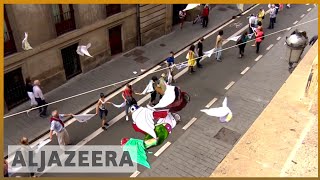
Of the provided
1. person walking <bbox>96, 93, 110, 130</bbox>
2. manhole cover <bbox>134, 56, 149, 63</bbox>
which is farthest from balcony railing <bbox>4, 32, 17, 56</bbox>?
manhole cover <bbox>134, 56, 149, 63</bbox>

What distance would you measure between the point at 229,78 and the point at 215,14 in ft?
30.8

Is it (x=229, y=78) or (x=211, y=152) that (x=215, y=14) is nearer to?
(x=229, y=78)

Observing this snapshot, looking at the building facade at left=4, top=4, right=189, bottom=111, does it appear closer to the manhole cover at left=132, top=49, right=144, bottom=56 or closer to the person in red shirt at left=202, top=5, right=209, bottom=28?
the manhole cover at left=132, top=49, right=144, bottom=56

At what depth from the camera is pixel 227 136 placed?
45.1 ft

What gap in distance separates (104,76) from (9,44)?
200 inches

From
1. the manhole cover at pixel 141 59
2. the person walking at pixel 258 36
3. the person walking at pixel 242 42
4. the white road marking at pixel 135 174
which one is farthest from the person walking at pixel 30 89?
the person walking at pixel 258 36

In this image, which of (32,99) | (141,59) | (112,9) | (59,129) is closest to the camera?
(59,129)

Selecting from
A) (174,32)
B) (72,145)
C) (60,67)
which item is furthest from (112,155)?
(174,32)

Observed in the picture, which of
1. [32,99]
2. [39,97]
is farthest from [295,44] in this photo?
[32,99]

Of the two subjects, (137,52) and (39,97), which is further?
(137,52)

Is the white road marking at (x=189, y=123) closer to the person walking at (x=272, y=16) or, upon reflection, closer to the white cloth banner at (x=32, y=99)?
the white cloth banner at (x=32, y=99)

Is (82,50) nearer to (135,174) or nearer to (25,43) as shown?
(25,43)

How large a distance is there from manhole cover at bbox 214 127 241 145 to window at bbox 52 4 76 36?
833 centimetres

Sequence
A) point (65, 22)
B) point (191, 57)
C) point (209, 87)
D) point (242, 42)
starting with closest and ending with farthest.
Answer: point (65, 22), point (209, 87), point (191, 57), point (242, 42)
